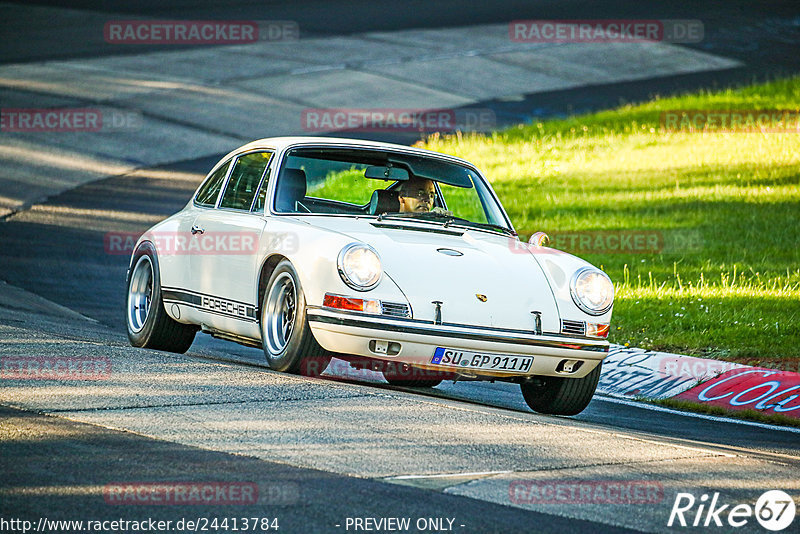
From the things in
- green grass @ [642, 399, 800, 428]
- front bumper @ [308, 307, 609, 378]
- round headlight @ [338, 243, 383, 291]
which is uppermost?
round headlight @ [338, 243, 383, 291]

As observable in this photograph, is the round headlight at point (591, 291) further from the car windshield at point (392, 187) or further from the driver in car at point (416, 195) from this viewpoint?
the driver in car at point (416, 195)

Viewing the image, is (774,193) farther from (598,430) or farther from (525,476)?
(525,476)

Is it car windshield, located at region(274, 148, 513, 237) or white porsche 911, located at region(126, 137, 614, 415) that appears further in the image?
car windshield, located at region(274, 148, 513, 237)

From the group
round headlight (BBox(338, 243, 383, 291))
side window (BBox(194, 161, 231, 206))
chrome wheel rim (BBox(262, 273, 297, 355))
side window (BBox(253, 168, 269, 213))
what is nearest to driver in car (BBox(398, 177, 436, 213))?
side window (BBox(253, 168, 269, 213))

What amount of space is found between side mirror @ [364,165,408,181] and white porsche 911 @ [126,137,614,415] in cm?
1

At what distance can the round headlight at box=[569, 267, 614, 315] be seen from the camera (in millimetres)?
7414

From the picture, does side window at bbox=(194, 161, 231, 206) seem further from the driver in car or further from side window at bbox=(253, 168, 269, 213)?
the driver in car

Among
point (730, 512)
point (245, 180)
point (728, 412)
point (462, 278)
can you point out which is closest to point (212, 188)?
point (245, 180)

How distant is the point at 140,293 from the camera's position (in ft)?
30.6

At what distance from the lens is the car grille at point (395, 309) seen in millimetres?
6953

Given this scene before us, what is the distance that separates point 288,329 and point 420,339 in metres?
0.98

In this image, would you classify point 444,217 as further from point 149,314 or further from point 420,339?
point 149,314

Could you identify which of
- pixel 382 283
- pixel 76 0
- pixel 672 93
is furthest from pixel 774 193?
pixel 76 0

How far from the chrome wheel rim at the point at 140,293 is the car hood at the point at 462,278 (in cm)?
215
